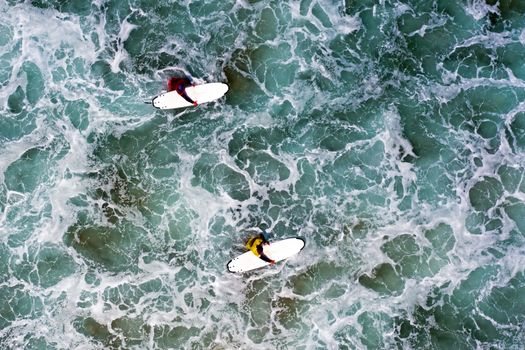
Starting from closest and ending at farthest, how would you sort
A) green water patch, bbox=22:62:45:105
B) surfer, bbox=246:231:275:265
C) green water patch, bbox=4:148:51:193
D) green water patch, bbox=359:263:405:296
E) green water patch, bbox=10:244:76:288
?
1. surfer, bbox=246:231:275:265
2. green water patch, bbox=359:263:405:296
3. green water patch, bbox=10:244:76:288
4. green water patch, bbox=4:148:51:193
5. green water patch, bbox=22:62:45:105

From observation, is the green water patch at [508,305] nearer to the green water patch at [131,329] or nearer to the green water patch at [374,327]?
the green water patch at [374,327]

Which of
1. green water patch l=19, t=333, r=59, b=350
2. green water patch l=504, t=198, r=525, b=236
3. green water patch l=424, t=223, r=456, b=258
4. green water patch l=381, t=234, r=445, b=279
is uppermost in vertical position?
green water patch l=504, t=198, r=525, b=236

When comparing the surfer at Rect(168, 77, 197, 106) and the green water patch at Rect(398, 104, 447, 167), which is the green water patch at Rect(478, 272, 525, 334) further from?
the surfer at Rect(168, 77, 197, 106)

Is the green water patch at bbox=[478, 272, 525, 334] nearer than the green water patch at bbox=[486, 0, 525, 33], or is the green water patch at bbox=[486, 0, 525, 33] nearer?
the green water patch at bbox=[478, 272, 525, 334]

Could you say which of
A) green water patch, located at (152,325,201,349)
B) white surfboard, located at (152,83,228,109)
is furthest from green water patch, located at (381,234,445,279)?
white surfboard, located at (152,83,228,109)

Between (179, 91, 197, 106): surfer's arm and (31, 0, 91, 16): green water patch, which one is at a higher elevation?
(31, 0, 91, 16): green water patch

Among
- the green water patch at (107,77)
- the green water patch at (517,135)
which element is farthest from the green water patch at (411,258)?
the green water patch at (107,77)

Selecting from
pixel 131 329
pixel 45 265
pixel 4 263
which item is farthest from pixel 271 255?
pixel 4 263
